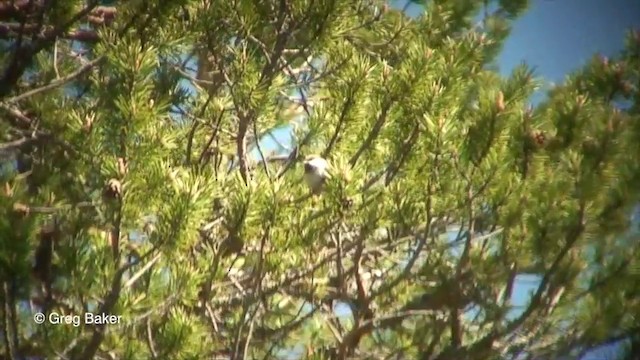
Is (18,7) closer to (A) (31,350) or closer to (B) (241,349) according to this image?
(A) (31,350)

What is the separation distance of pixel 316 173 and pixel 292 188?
0.07m

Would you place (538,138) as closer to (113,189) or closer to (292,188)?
(292,188)

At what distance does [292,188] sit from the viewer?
948 mm

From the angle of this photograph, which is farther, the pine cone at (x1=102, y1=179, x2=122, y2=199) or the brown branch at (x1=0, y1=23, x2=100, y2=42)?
the brown branch at (x1=0, y1=23, x2=100, y2=42)

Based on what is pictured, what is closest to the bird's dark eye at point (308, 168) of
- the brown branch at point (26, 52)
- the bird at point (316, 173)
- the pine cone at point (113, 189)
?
the bird at point (316, 173)

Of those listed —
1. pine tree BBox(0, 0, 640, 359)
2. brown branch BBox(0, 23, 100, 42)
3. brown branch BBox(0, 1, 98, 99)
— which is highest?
brown branch BBox(0, 23, 100, 42)

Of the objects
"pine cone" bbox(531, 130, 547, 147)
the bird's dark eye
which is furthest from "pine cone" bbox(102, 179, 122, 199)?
"pine cone" bbox(531, 130, 547, 147)

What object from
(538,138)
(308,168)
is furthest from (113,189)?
(538,138)

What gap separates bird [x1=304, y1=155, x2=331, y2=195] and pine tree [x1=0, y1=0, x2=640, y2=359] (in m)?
0.02

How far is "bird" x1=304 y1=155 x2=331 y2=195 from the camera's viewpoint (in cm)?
Result: 89

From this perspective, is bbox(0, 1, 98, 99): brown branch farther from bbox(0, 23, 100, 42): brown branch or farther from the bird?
the bird

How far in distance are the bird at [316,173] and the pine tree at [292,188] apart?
0.07ft

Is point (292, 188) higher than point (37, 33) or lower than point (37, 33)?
lower

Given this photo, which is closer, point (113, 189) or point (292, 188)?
point (113, 189)
